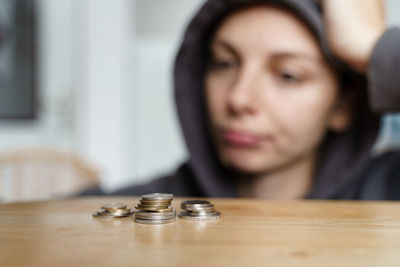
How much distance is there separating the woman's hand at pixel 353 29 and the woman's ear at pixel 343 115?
0.33 ft

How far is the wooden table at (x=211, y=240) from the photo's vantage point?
0.17 meters

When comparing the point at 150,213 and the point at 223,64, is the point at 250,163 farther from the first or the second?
the point at 150,213

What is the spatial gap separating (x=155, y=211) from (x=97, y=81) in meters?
1.88

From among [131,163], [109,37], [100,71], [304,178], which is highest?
[109,37]

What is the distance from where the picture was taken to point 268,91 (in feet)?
1.92

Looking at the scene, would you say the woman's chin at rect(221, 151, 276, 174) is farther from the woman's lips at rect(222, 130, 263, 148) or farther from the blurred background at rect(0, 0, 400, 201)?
the blurred background at rect(0, 0, 400, 201)

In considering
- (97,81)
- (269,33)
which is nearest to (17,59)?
(97,81)

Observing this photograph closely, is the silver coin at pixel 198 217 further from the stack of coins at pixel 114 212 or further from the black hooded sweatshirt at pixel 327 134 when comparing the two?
the black hooded sweatshirt at pixel 327 134

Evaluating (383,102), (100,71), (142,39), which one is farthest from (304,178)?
(142,39)

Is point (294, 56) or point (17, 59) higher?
point (17, 59)

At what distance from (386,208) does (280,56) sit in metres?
0.31

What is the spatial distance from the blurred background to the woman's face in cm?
132

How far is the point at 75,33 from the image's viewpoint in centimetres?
225

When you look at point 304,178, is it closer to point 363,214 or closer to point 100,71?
point 363,214
